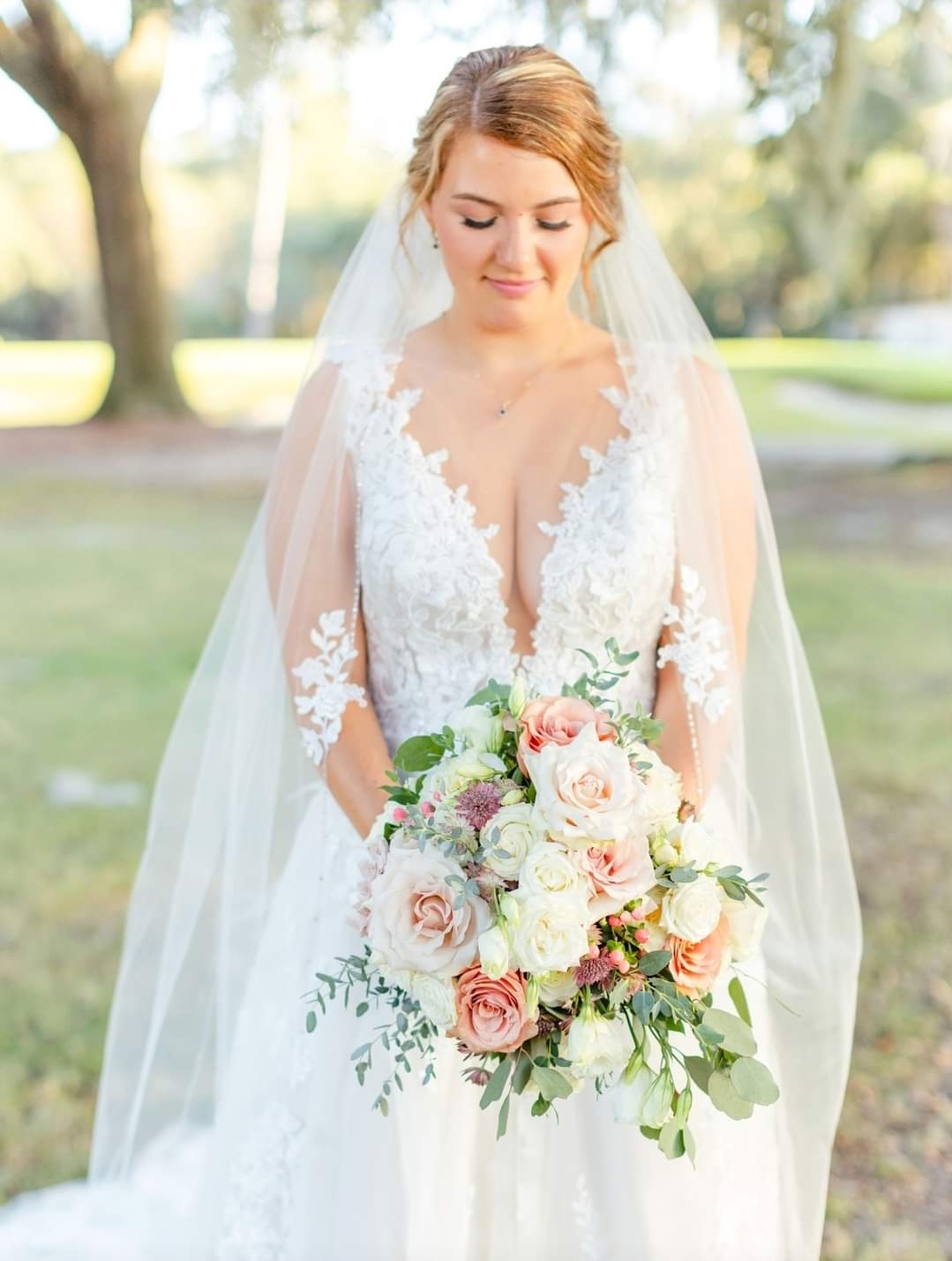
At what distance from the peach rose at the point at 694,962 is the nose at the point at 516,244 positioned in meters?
1.06

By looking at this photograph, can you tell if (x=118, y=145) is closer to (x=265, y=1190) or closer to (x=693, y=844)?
(x=265, y=1190)

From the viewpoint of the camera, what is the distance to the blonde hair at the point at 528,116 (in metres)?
1.93

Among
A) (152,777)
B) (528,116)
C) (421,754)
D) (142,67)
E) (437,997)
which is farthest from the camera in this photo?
(152,777)

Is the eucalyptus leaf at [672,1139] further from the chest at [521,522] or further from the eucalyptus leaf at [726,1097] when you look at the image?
the chest at [521,522]

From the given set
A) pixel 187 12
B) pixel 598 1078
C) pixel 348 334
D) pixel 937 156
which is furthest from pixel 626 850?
pixel 937 156

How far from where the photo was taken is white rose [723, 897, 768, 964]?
1.59m

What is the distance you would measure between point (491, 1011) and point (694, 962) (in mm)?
253

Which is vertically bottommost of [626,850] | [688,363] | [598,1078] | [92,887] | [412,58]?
[92,887]

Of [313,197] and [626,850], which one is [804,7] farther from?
[313,197]

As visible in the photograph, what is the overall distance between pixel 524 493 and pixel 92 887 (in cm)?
292

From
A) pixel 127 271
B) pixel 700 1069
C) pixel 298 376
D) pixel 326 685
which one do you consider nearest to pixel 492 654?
pixel 326 685

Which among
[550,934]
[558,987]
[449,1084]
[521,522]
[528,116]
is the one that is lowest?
[449,1084]

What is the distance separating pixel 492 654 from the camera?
215 cm

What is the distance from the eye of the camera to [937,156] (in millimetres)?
8594
